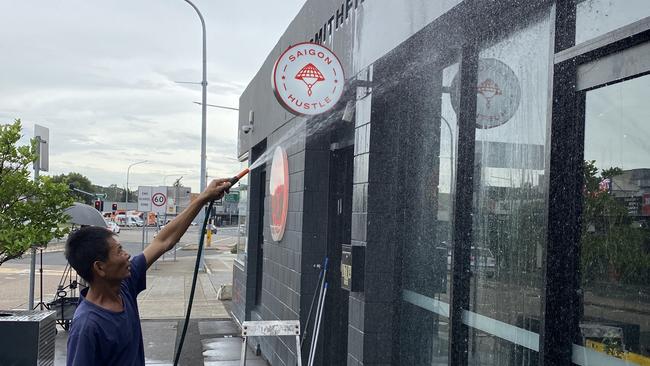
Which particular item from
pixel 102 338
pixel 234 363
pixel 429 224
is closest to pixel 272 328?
pixel 429 224

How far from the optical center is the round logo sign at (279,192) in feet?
26.1

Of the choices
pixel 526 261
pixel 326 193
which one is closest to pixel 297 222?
pixel 326 193

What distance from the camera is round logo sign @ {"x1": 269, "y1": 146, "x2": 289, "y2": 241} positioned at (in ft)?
26.1

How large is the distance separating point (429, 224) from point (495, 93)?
1.13 metres

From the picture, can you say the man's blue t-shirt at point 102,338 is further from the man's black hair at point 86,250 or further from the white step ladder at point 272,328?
the white step ladder at point 272,328

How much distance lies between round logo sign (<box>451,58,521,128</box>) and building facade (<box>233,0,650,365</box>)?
0.5 inches

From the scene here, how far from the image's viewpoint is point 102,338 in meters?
2.79

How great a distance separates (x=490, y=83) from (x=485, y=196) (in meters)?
0.66

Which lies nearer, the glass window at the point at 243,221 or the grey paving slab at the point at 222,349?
the grey paving slab at the point at 222,349

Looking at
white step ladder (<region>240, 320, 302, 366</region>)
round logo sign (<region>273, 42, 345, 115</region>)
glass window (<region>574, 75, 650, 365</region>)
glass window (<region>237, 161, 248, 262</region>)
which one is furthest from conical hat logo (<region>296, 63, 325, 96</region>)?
glass window (<region>237, 161, 248, 262</region>)

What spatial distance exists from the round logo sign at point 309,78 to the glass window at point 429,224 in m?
0.85

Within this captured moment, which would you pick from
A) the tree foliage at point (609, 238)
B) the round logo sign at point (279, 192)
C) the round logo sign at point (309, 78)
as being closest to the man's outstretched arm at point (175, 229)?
the tree foliage at point (609, 238)

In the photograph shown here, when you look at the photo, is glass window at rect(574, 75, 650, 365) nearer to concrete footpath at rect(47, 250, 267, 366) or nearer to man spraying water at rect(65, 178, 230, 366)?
man spraying water at rect(65, 178, 230, 366)

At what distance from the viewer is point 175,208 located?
35.5 m
